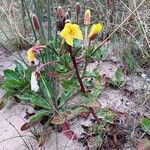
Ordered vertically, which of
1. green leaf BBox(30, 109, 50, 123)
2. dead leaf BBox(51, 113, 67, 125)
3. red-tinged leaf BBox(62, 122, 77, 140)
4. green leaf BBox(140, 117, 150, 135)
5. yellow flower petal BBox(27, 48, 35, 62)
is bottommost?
green leaf BBox(140, 117, 150, 135)

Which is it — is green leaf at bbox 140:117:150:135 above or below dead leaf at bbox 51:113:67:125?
below

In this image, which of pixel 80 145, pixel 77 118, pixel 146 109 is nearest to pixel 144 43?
pixel 146 109

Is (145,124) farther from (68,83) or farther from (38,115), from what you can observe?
(38,115)

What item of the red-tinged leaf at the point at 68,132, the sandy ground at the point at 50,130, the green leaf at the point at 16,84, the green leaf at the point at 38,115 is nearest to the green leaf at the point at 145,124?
the sandy ground at the point at 50,130

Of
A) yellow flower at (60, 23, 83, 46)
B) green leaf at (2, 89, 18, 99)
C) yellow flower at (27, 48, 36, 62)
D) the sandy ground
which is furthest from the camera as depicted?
green leaf at (2, 89, 18, 99)

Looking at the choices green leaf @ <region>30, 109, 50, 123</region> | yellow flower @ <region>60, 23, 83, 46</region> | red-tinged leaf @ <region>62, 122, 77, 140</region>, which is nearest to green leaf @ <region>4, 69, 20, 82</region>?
green leaf @ <region>30, 109, 50, 123</region>

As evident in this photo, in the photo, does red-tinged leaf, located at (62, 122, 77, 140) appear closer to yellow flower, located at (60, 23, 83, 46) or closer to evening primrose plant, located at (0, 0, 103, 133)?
evening primrose plant, located at (0, 0, 103, 133)

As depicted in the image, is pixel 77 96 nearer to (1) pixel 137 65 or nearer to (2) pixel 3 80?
(1) pixel 137 65
